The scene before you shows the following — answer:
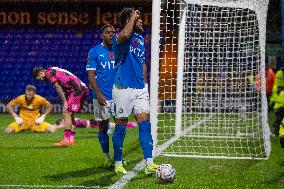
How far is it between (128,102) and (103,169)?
1151 mm

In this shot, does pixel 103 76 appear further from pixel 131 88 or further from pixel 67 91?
pixel 67 91

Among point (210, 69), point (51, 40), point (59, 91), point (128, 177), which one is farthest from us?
point (51, 40)

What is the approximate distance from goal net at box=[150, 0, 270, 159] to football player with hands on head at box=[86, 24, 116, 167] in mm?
619

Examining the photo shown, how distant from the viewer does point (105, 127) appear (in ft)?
29.3

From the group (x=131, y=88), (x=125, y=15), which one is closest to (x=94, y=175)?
(x=131, y=88)

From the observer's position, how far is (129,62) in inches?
299

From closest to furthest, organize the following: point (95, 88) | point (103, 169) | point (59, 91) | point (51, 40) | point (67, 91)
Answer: point (103, 169) → point (95, 88) → point (59, 91) → point (67, 91) → point (51, 40)

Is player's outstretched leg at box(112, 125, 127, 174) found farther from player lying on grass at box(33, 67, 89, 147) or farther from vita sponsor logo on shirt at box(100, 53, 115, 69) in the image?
player lying on grass at box(33, 67, 89, 147)

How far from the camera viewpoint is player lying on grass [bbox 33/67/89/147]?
1145cm

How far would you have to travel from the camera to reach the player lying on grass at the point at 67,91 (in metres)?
11.5

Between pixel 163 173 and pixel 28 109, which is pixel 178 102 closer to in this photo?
pixel 28 109

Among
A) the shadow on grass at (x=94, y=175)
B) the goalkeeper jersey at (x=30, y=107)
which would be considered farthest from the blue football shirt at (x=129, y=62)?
the goalkeeper jersey at (x=30, y=107)

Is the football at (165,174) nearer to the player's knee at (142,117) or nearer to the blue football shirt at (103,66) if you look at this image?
the player's knee at (142,117)

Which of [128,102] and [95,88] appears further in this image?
[95,88]
